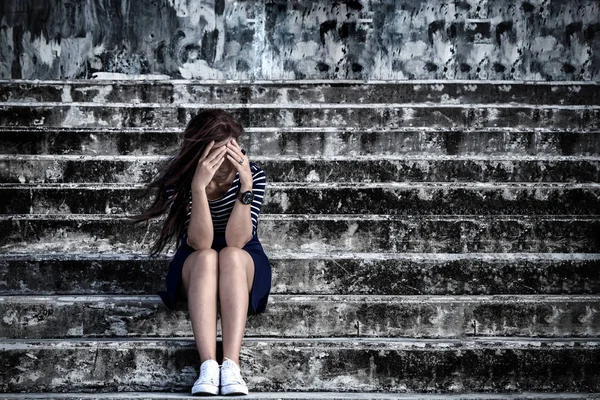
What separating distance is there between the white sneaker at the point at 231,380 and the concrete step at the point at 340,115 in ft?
12.4

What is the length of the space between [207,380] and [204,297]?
1.31 feet

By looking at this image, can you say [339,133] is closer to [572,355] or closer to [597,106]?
[597,106]

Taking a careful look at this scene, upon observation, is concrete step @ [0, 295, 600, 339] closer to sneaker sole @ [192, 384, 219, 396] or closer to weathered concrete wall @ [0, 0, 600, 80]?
sneaker sole @ [192, 384, 219, 396]

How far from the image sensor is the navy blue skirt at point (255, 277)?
391cm

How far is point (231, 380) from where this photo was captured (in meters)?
3.42

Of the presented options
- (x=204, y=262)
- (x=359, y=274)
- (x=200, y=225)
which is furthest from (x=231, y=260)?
(x=359, y=274)

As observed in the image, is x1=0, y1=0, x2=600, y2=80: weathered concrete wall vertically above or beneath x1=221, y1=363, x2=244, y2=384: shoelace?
above

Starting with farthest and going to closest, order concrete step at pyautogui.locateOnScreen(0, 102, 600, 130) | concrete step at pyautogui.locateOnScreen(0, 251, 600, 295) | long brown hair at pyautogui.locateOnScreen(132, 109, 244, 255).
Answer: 1. concrete step at pyautogui.locateOnScreen(0, 102, 600, 130)
2. concrete step at pyautogui.locateOnScreen(0, 251, 600, 295)
3. long brown hair at pyautogui.locateOnScreen(132, 109, 244, 255)

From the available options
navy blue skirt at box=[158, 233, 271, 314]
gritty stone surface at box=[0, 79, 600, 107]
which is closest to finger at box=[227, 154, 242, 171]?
navy blue skirt at box=[158, 233, 271, 314]

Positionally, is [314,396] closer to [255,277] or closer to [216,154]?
[255,277]

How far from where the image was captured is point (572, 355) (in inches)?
148

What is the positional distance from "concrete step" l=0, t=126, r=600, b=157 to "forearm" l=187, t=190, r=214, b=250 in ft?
7.90

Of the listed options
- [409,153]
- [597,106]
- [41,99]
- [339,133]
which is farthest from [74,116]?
[597,106]

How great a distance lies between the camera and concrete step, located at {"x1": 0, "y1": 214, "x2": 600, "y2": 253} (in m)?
4.87
